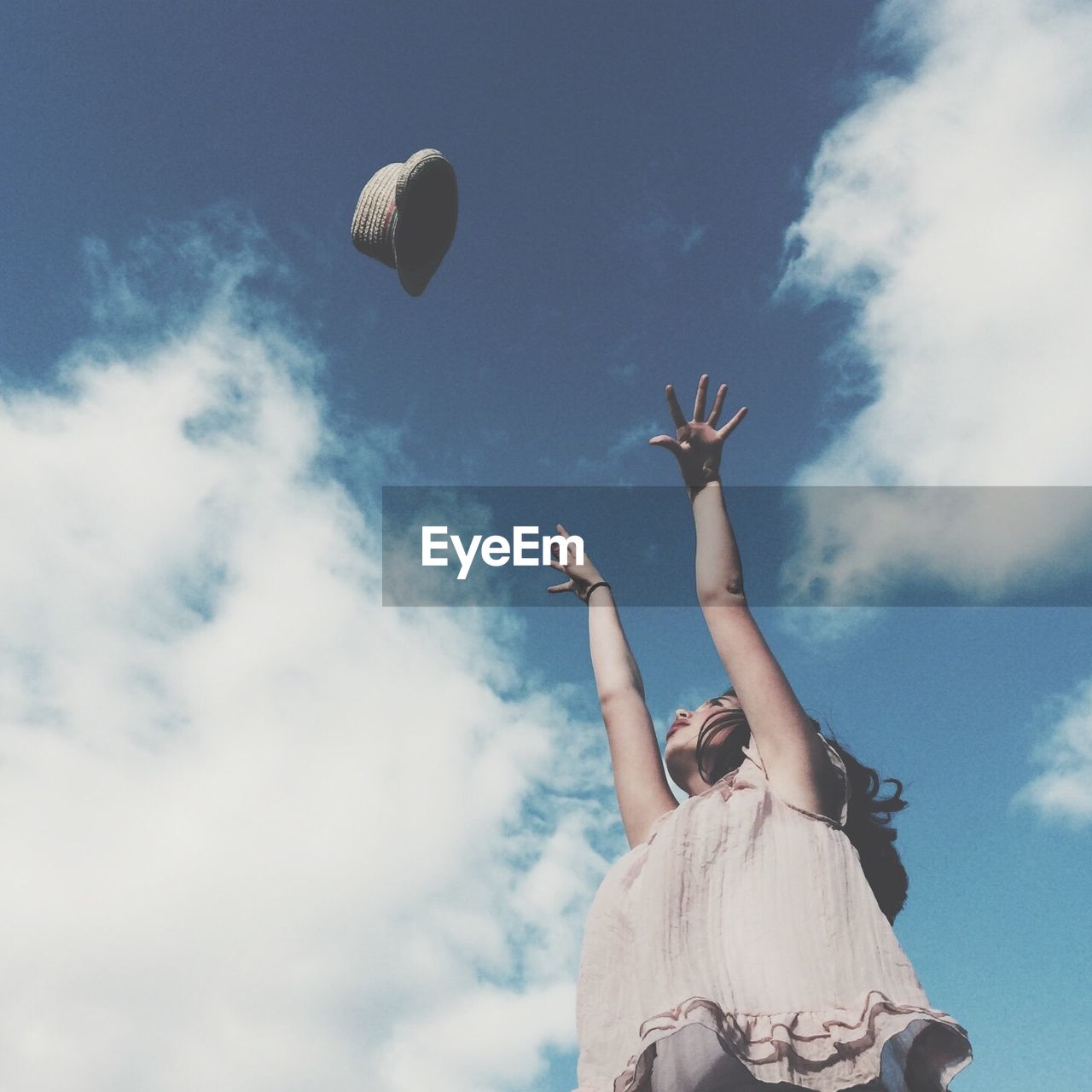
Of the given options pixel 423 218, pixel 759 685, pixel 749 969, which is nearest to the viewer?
pixel 749 969

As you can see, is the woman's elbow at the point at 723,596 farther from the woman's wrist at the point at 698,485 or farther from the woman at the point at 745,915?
the woman's wrist at the point at 698,485

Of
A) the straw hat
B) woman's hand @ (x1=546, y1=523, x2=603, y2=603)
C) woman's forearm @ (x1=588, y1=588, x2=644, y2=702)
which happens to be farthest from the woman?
the straw hat

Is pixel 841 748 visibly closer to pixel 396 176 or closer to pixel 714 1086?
pixel 714 1086

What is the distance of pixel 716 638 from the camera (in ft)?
9.45

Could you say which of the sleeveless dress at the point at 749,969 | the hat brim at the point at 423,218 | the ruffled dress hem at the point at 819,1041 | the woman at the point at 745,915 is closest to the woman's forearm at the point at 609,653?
the woman at the point at 745,915

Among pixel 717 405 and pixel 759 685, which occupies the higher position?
pixel 717 405

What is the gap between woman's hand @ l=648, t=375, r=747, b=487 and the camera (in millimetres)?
3314

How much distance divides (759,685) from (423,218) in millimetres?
4590

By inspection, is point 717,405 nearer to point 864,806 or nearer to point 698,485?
point 698,485

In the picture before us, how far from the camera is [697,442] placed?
3346 millimetres

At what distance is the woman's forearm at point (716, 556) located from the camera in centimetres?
293

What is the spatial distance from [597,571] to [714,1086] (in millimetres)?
2420

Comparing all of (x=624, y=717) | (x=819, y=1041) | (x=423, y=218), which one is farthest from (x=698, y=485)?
(x=423, y=218)

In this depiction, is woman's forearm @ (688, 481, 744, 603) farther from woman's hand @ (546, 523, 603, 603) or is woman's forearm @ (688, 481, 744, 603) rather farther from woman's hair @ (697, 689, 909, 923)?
woman's hand @ (546, 523, 603, 603)
